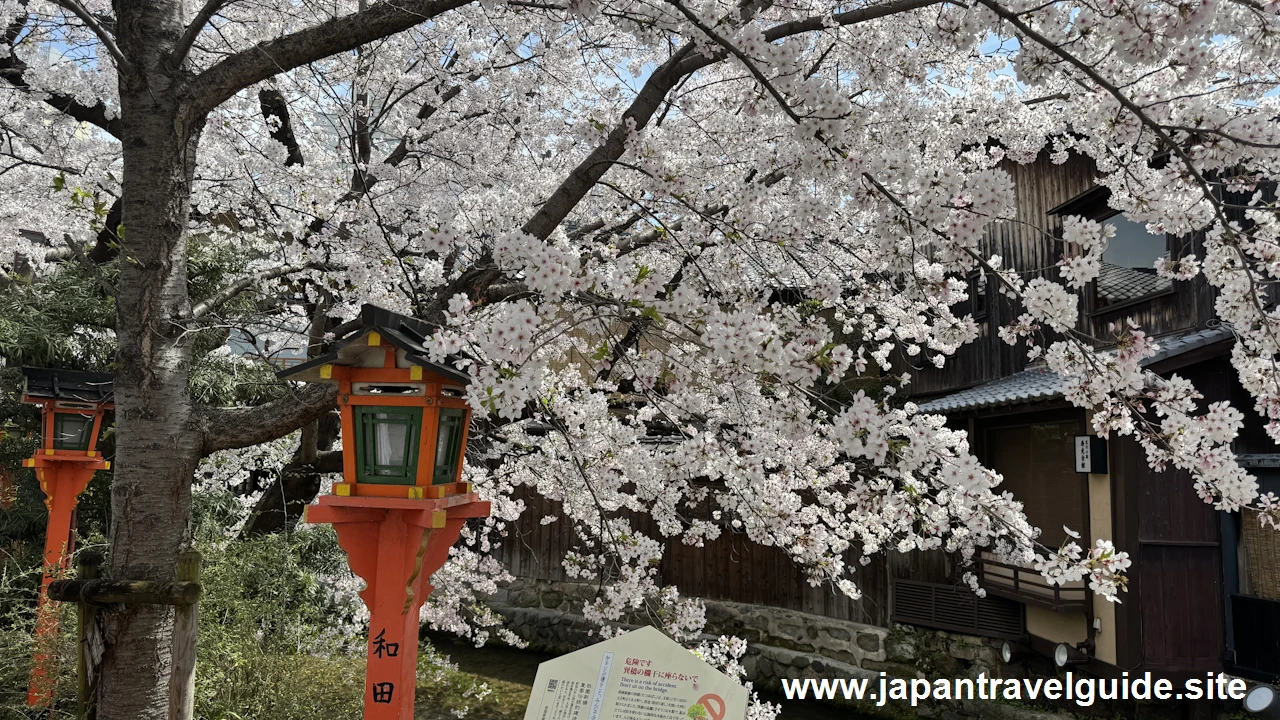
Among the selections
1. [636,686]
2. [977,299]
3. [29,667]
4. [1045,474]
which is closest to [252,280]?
[29,667]

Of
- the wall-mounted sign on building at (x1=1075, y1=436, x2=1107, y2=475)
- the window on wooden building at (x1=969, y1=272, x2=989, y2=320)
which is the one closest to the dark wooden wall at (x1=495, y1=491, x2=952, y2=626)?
the wall-mounted sign on building at (x1=1075, y1=436, x2=1107, y2=475)

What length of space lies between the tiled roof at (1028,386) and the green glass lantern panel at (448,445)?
500 centimetres

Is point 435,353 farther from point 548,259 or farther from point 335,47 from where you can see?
point 335,47

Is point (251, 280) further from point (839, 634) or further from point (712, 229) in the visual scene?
point (839, 634)

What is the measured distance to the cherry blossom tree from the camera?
2.34 meters

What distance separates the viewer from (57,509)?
548 centimetres

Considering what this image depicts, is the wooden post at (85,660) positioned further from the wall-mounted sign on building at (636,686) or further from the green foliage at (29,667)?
the wall-mounted sign on building at (636,686)

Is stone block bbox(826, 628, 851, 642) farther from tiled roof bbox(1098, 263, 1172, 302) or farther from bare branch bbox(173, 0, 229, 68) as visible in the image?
bare branch bbox(173, 0, 229, 68)

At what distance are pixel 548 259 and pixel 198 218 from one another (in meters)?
6.69

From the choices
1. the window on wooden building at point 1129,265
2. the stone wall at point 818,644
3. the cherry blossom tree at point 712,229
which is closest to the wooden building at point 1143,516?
the window on wooden building at point 1129,265

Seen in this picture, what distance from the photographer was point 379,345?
2.84 meters

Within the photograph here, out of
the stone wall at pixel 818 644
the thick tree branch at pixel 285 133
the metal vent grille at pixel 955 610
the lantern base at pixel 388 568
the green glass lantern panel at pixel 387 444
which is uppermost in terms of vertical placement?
the thick tree branch at pixel 285 133

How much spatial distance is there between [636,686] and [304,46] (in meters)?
2.66

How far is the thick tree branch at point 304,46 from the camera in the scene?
109 inches
